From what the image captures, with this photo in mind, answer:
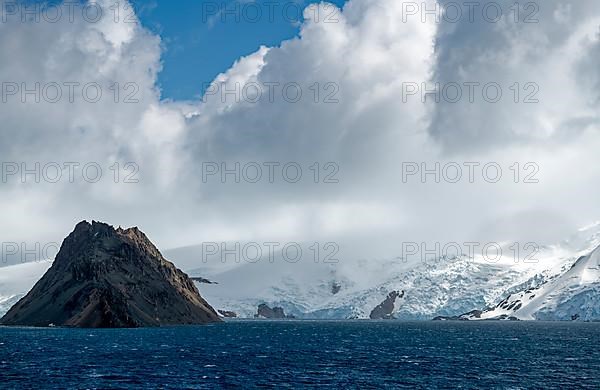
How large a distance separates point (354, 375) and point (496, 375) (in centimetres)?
2850

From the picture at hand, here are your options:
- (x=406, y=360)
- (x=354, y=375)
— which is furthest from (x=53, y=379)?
(x=406, y=360)

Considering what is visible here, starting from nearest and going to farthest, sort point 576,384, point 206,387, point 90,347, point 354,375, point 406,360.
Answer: point 206,387 → point 576,384 → point 354,375 → point 406,360 → point 90,347

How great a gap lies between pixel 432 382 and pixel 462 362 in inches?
1554

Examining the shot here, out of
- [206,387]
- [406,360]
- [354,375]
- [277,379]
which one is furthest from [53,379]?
[406,360]

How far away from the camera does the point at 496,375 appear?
12700 centimetres

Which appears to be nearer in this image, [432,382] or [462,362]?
[432,382]

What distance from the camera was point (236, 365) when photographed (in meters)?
143

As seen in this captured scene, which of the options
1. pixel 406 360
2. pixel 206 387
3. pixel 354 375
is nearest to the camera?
pixel 206 387

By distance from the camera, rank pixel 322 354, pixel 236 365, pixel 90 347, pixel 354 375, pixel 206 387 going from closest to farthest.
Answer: pixel 206 387, pixel 354 375, pixel 236 365, pixel 322 354, pixel 90 347

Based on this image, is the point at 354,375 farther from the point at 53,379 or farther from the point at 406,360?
the point at 53,379

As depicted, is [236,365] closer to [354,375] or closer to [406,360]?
[354,375]

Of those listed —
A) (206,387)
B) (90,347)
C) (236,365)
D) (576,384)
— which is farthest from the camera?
(90,347)

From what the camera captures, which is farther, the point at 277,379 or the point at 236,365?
the point at 236,365

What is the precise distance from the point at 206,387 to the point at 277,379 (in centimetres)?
1599
